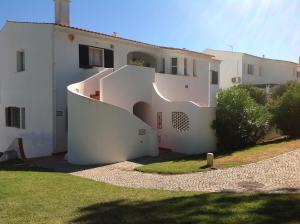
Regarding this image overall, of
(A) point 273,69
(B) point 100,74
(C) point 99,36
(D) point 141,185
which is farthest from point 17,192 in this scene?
(A) point 273,69

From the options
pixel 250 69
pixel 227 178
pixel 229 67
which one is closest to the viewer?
pixel 227 178

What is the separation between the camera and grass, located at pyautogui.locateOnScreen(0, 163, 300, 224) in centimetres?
666

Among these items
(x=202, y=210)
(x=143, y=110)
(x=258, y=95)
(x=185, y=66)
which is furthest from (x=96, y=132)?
(x=258, y=95)

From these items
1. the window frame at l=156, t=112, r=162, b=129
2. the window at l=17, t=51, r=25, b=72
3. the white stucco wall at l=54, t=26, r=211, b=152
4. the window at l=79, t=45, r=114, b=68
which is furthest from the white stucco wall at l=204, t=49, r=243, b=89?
the window at l=17, t=51, r=25, b=72

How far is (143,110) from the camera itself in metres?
21.3

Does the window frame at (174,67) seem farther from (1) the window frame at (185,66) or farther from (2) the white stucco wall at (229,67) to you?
(2) the white stucco wall at (229,67)

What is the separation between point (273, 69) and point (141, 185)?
1525 inches

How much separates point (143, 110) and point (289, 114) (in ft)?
26.1

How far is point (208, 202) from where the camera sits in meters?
7.87

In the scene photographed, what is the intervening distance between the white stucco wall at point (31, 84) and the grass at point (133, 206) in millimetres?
10201

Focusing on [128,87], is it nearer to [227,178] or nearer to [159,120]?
[159,120]

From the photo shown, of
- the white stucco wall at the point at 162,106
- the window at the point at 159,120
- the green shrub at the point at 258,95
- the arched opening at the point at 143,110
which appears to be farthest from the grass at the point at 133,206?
the green shrub at the point at 258,95

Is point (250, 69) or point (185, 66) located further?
point (250, 69)

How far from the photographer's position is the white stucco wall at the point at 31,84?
2041 centimetres
